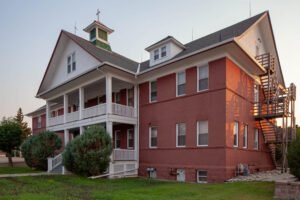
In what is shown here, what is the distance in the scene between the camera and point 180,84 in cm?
1712

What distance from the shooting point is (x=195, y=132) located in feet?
51.6

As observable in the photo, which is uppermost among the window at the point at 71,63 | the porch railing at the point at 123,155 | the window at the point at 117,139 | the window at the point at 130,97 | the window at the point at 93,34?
the window at the point at 93,34

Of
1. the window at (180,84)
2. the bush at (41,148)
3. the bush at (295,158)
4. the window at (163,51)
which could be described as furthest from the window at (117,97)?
the bush at (295,158)

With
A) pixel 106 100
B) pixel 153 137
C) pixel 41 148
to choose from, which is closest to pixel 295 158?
pixel 153 137

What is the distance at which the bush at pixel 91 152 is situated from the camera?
51.7 ft

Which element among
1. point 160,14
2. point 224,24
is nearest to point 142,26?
point 160,14

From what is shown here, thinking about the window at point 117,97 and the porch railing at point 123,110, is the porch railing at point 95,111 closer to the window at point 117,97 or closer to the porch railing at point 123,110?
the porch railing at point 123,110

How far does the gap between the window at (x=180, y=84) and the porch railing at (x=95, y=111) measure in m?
5.01

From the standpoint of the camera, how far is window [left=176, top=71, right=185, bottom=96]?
16969 millimetres

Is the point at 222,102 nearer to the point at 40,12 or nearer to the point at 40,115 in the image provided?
the point at 40,12

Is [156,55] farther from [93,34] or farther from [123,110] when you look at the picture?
[93,34]

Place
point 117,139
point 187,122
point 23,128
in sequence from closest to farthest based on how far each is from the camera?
point 187,122 < point 117,139 < point 23,128

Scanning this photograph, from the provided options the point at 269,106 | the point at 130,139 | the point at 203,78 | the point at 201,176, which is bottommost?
the point at 201,176

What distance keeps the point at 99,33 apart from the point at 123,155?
12987 mm
